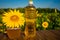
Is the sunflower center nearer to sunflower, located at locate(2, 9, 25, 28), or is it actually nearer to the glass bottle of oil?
sunflower, located at locate(2, 9, 25, 28)

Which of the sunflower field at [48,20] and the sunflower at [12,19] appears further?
the sunflower field at [48,20]

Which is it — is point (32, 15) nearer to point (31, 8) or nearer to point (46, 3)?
point (31, 8)

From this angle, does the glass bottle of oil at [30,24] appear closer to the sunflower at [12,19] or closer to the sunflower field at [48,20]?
the sunflower at [12,19]

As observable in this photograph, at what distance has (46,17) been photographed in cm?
232

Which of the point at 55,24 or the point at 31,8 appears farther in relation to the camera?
the point at 55,24

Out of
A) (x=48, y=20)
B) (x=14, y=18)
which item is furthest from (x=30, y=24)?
(x=48, y=20)

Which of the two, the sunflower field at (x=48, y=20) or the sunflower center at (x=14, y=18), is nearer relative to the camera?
the sunflower center at (x=14, y=18)

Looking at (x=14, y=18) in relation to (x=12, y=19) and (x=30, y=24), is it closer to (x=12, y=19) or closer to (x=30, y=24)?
(x=12, y=19)

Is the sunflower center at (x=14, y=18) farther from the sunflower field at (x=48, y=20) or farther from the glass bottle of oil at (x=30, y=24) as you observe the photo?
the sunflower field at (x=48, y=20)

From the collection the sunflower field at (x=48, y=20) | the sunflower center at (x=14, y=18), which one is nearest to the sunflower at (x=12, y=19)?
the sunflower center at (x=14, y=18)

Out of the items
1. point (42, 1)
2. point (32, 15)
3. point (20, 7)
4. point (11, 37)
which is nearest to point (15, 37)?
point (11, 37)

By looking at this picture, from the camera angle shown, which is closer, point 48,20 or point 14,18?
point 14,18

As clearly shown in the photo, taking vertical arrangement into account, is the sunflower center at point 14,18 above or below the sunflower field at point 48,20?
above

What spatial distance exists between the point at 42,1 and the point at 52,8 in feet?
0.63
